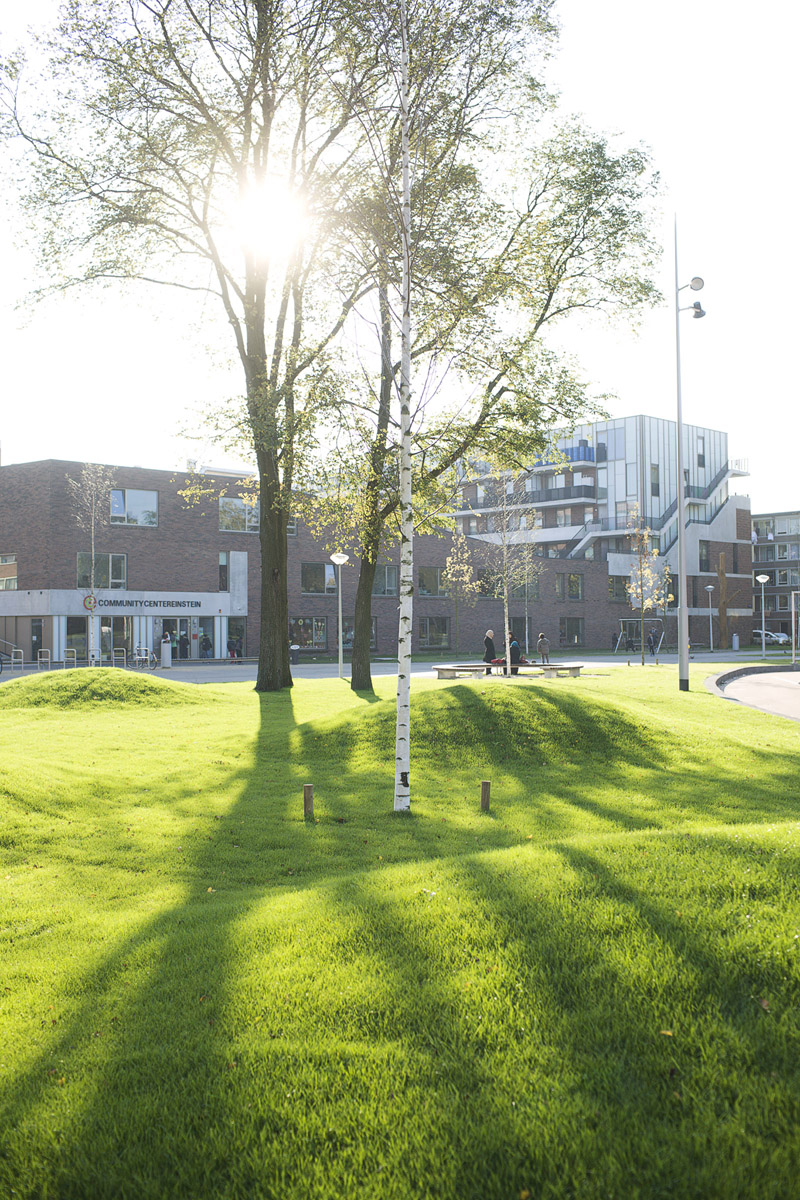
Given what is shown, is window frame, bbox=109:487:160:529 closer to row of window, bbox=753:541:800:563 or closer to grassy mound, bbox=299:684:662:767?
grassy mound, bbox=299:684:662:767

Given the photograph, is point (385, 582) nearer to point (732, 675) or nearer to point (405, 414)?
point (732, 675)

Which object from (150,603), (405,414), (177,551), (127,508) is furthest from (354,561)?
(405,414)

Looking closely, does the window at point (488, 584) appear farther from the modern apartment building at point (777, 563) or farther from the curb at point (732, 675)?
the modern apartment building at point (777, 563)

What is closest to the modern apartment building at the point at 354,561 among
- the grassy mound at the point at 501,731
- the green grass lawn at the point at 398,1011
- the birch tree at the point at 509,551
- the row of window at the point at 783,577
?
the birch tree at the point at 509,551

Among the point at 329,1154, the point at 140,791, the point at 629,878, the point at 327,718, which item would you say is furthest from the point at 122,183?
the point at 329,1154

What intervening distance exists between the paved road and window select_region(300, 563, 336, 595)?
26483mm

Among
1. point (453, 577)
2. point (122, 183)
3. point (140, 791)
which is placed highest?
point (122, 183)

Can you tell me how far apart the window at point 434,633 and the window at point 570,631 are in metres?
10.3

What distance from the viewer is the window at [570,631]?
62094 millimetres

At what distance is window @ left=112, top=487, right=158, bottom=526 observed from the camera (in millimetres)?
44812

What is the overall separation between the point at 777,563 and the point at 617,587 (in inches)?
1277

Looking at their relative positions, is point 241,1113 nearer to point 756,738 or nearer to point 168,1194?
point 168,1194

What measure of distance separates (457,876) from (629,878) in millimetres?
1356

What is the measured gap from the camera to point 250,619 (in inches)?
1949
